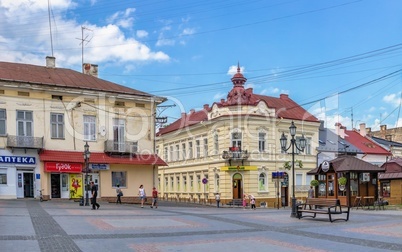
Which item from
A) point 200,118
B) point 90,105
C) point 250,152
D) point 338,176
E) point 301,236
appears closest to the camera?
point 301,236

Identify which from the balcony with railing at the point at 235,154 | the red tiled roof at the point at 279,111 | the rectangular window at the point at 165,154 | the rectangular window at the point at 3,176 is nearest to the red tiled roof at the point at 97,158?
the rectangular window at the point at 3,176

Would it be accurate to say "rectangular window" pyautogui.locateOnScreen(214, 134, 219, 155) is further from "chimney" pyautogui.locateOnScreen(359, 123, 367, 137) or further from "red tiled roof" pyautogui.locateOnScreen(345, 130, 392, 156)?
"chimney" pyautogui.locateOnScreen(359, 123, 367, 137)

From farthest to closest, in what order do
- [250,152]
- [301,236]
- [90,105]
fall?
[250,152], [90,105], [301,236]

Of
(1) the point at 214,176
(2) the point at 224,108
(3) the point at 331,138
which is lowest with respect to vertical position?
(1) the point at 214,176

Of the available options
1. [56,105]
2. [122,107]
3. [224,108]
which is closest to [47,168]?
[56,105]

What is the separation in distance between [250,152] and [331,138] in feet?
43.2

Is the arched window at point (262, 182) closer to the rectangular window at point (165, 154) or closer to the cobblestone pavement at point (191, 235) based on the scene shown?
the rectangular window at point (165, 154)

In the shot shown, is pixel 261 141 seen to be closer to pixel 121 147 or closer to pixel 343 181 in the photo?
pixel 343 181

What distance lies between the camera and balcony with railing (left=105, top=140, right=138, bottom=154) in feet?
109

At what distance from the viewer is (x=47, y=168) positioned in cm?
3055

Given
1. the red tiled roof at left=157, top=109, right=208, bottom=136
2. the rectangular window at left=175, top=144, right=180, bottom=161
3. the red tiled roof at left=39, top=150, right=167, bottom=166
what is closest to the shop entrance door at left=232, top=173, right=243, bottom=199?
the red tiled roof at left=157, top=109, right=208, bottom=136

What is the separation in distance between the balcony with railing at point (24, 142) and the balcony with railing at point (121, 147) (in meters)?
4.98

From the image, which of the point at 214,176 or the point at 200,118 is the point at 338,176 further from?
the point at 200,118

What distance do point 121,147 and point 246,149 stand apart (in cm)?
1360
